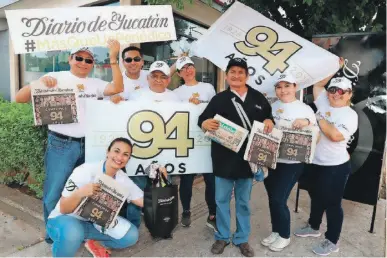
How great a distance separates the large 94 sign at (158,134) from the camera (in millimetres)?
3150

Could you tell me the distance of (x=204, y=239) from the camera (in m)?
3.38

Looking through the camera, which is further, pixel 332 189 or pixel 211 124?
pixel 332 189

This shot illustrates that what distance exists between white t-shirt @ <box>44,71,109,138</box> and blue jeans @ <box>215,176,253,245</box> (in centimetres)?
130

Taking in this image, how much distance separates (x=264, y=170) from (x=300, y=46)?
4.46ft

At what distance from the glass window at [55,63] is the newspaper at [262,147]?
10.6ft

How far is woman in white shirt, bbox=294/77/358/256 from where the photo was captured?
290 centimetres

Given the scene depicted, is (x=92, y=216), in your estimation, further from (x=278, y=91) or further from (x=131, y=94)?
(x=278, y=91)

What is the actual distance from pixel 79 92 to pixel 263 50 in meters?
1.86

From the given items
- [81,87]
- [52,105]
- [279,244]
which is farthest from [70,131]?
[279,244]

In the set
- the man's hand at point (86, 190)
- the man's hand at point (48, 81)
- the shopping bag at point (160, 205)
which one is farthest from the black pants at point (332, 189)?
the man's hand at point (48, 81)

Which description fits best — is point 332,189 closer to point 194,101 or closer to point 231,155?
point 231,155

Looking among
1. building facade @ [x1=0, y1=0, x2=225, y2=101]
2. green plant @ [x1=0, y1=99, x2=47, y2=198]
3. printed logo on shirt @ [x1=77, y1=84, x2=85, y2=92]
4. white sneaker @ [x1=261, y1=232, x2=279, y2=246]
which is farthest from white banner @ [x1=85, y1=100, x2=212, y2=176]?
building facade @ [x1=0, y1=0, x2=225, y2=101]

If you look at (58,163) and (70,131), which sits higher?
(70,131)

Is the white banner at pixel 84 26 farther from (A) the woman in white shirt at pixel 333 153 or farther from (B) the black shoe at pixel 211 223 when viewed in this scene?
(B) the black shoe at pixel 211 223
